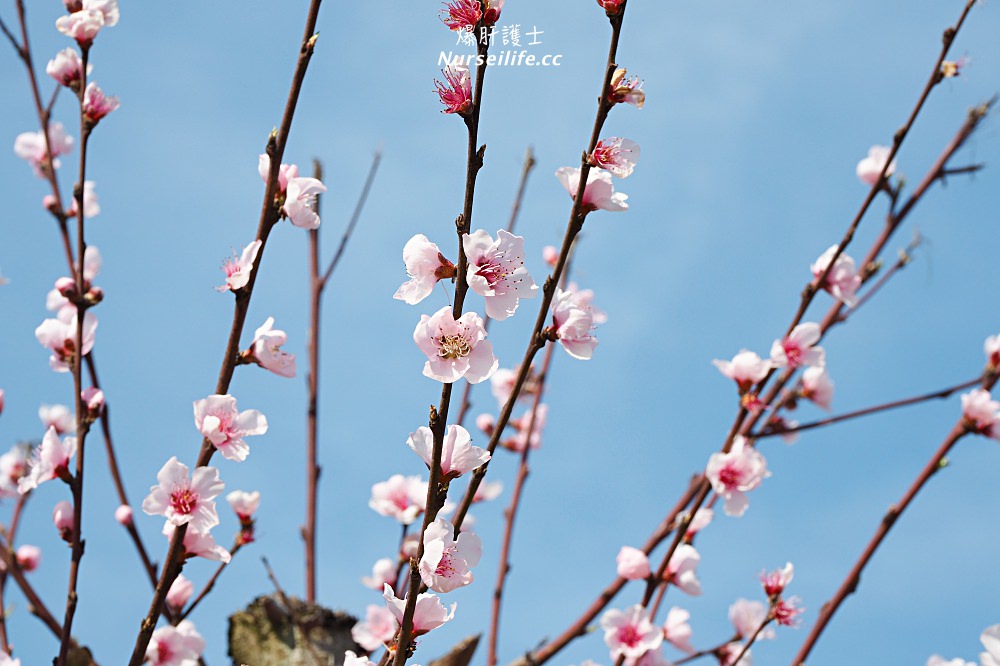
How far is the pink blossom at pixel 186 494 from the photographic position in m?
1.77

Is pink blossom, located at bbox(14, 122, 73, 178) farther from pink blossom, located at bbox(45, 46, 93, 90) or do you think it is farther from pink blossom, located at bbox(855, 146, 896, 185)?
pink blossom, located at bbox(855, 146, 896, 185)

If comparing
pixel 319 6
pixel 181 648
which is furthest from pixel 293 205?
pixel 181 648

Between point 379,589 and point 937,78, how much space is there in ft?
7.31

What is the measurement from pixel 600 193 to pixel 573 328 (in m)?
0.23

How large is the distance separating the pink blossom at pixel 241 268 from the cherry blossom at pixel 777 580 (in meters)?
1.52

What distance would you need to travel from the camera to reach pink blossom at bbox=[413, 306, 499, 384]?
1.29m

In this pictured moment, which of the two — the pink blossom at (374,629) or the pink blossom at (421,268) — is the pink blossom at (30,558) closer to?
the pink blossom at (374,629)

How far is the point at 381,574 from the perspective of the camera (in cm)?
295

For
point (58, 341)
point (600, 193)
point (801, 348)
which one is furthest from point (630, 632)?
point (58, 341)

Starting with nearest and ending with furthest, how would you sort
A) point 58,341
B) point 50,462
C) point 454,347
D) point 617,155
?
1. point 454,347
2. point 617,155
3. point 50,462
4. point 58,341

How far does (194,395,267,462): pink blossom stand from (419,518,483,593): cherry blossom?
647mm

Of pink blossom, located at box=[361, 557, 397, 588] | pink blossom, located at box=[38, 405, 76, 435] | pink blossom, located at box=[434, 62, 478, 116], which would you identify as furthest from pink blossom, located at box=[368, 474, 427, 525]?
pink blossom, located at box=[434, 62, 478, 116]

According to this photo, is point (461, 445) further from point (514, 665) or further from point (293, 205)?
point (514, 665)

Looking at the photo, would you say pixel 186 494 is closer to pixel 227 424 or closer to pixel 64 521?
pixel 227 424
